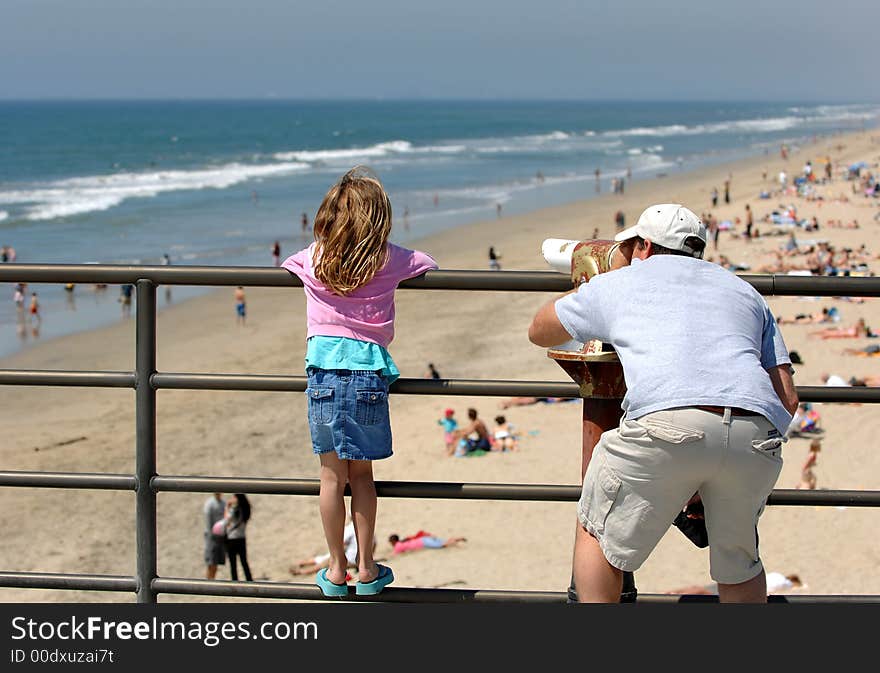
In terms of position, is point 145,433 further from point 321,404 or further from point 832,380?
point 832,380

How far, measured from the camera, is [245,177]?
193ft

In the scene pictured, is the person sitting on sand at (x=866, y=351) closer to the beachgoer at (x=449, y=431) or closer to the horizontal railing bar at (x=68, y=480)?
the beachgoer at (x=449, y=431)

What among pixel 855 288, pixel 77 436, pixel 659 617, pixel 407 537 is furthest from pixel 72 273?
pixel 77 436

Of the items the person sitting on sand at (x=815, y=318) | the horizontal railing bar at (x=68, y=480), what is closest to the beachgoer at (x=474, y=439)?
the person sitting on sand at (x=815, y=318)

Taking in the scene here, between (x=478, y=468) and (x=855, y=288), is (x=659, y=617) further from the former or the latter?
(x=478, y=468)

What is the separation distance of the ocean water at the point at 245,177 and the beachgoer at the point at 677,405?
63.0ft

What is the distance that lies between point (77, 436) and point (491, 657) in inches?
541

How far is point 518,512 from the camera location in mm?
11328

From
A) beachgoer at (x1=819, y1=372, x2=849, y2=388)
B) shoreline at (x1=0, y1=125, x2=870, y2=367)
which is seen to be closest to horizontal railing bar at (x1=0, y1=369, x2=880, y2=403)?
shoreline at (x1=0, y1=125, x2=870, y2=367)

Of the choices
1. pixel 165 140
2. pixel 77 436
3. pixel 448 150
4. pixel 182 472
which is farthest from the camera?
pixel 165 140

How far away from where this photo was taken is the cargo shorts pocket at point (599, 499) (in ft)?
8.91

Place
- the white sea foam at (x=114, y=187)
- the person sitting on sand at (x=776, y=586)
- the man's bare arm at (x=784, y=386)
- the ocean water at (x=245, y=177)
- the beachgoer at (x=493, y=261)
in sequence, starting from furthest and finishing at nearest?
the white sea foam at (x=114, y=187) → the ocean water at (x=245, y=177) → the beachgoer at (x=493, y=261) → the person sitting on sand at (x=776, y=586) → the man's bare arm at (x=784, y=386)

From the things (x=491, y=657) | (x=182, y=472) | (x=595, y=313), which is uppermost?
(x=595, y=313)

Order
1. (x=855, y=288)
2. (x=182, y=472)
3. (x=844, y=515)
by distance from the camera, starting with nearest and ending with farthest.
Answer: (x=855, y=288) < (x=844, y=515) < (x=182, y=472)
